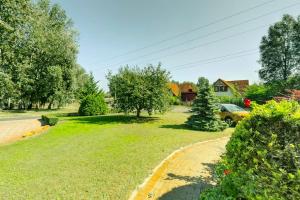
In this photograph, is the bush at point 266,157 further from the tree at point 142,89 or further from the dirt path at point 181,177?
the tree at point 142,89

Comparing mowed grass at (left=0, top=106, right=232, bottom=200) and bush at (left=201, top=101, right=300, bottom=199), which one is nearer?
bush at (left=201, top=101, right=300, bottom=199)

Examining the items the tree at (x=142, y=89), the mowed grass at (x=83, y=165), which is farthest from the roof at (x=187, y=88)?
the mowed grass at (x=83, y=165)

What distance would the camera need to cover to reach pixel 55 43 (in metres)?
38.2

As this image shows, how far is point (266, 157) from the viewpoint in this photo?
356 cm

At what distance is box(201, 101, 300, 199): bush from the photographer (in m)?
3.25

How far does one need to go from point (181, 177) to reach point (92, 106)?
2340 cm

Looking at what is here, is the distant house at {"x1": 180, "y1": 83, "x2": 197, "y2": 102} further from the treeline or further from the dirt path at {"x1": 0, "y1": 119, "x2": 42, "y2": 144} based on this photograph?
the dirt path at {"x1": 0, "y1": 119, "x2": 42, "y2": 144}

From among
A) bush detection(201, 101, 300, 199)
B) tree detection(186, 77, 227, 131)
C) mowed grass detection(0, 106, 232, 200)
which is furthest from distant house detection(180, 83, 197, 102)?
bush detection(201, 101, 300, 199)

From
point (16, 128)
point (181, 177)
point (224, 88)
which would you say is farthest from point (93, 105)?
point (224, 88)

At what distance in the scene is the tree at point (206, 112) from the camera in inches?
663

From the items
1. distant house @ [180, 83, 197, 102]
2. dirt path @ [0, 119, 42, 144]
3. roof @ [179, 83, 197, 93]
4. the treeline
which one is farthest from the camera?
roof @ [179, 83, 197, 93]

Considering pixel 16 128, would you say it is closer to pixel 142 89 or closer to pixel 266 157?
pixel 142 89

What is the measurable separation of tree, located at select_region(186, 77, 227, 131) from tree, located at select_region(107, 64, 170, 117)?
12.3ft

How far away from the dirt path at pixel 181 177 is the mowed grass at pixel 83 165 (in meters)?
0.32
